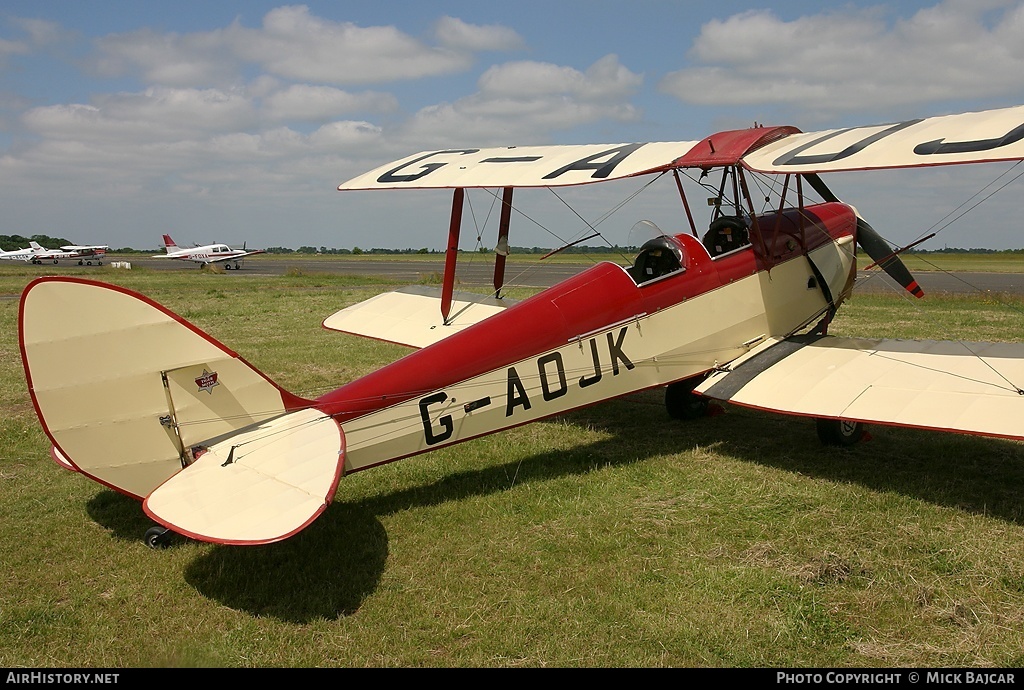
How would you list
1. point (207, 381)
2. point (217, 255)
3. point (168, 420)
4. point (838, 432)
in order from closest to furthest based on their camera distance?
point (168, 420), point (207, 381), point (838, 432), point (217, 255)

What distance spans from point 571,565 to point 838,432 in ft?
11.0

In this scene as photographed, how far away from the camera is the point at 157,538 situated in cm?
438

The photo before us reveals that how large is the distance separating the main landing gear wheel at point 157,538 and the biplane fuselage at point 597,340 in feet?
3.77

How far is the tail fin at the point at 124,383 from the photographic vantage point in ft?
12.5

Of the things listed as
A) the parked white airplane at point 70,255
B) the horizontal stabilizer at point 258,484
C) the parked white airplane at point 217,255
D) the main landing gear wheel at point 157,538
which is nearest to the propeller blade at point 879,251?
the horizontal stabilizer at point 258,484

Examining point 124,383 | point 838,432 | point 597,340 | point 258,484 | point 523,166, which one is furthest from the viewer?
point 523,166

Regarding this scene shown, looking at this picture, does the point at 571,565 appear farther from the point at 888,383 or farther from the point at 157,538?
the point at 888,383

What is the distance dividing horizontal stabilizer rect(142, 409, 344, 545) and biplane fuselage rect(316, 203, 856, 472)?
0.43 meters

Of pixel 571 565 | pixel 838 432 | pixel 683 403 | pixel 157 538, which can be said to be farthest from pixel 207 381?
pixel 838 432

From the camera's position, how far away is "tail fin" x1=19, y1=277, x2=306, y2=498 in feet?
12.5

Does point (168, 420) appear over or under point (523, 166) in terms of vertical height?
under

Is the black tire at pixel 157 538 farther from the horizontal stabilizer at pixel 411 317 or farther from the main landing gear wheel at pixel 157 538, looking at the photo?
the horizontal stabilizer at pixel 411 317

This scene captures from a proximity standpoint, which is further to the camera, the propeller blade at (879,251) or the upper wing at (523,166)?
the propeller blade at (879,251)

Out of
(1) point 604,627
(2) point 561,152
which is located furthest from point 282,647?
(2) point 561,152
